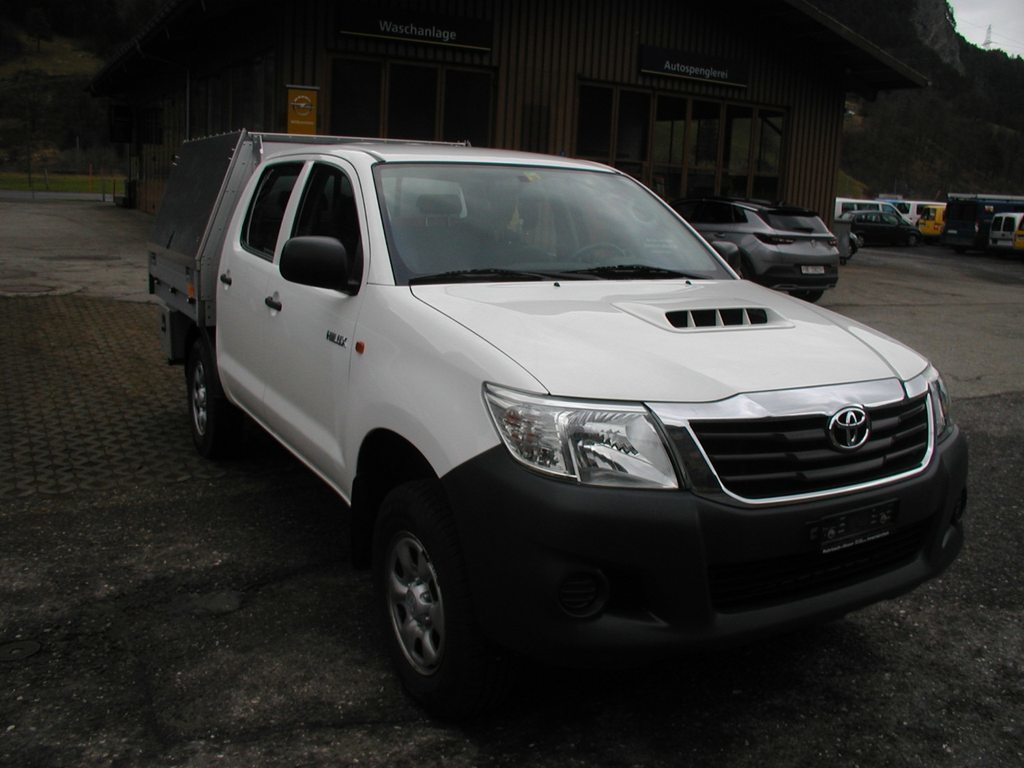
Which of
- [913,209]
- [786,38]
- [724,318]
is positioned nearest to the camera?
[724,318]

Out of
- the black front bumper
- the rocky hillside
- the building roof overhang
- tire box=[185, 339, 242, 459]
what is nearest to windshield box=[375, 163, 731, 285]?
the black front bumper

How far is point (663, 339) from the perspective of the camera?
3119 mm

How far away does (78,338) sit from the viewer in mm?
9375

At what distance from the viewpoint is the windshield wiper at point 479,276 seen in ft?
11.8

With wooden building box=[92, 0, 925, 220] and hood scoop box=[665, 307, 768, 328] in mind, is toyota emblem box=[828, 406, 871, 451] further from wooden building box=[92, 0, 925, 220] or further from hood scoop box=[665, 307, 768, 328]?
wooden building box=[92, 0, 925, 220]

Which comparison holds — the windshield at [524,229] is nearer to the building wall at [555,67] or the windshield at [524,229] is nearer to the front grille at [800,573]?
the front grille at [800,573]

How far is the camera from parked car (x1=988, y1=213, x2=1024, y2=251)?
106ft

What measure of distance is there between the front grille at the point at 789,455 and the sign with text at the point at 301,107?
41.4ft

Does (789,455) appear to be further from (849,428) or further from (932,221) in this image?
(932,221)

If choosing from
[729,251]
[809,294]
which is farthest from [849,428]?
[809,294]

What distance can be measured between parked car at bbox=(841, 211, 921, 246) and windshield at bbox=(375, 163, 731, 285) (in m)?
34.9

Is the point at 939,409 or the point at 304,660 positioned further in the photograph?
the point at 304,660

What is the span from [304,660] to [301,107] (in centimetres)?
1214

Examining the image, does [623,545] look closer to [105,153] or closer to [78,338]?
[78,338]
